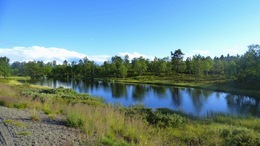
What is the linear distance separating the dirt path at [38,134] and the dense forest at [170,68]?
5724 centimetres

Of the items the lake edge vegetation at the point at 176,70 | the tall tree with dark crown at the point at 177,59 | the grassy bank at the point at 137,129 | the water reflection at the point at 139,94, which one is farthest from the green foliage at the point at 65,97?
the tall tree with dark crown at the point at 177,59

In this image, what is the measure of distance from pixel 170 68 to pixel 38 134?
99.6 metres

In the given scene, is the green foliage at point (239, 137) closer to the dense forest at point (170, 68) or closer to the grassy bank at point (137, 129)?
the grassy bank at point (137, 129)

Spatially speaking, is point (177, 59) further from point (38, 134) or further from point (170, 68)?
point (38, 134)

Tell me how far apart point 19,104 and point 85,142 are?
339 inches

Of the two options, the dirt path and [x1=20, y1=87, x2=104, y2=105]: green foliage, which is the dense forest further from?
the dirt path

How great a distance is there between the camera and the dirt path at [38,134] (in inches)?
275

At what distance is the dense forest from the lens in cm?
6122

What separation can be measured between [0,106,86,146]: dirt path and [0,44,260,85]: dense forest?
5724 cm

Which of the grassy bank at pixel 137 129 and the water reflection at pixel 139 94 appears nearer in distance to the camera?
the grassy bank at pixel 137 129

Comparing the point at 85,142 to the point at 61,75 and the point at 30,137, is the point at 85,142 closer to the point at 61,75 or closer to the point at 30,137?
the point at 30,137

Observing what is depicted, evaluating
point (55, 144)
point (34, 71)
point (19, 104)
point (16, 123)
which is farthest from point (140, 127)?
point (34, 71)

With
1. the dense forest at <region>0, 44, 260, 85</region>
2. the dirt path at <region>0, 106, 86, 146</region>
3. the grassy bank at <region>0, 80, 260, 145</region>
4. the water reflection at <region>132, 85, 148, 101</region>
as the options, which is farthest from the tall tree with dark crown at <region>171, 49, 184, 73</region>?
the dirt path at <region>0, 106, 86, 146</region>

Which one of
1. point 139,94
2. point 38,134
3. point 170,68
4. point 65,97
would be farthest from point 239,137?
point 170,68
